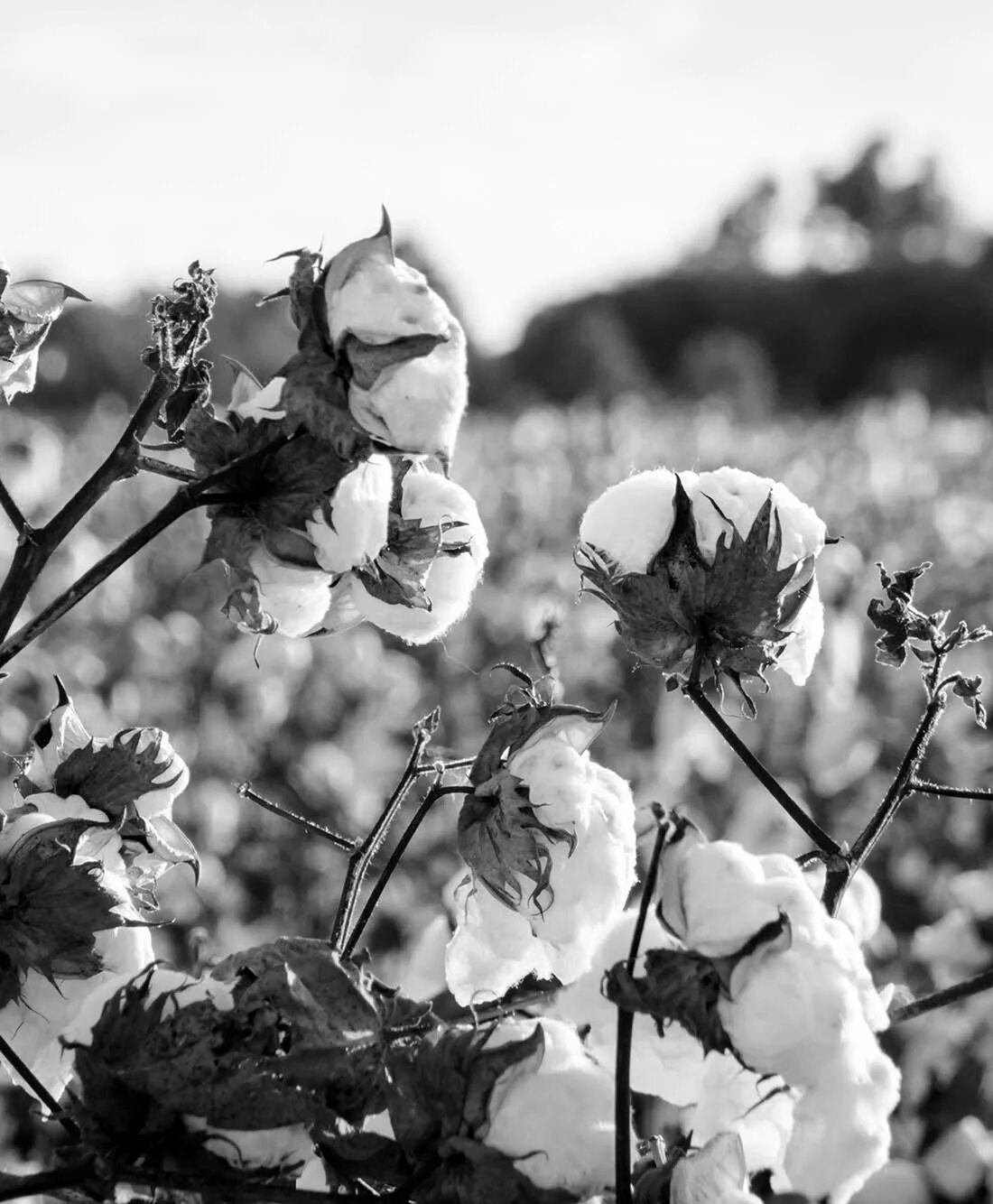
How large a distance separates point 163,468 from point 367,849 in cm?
23

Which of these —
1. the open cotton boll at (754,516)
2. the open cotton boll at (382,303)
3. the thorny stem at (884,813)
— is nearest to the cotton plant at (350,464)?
the open cotton boll at (382,303)

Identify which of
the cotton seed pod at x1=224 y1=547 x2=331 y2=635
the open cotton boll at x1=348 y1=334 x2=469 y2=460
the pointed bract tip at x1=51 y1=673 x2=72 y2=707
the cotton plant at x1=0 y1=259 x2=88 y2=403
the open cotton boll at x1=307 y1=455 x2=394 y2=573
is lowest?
the pointed bract tip at x1=51 y1=673 x2=72 y2=707

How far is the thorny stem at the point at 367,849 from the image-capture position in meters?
0.72

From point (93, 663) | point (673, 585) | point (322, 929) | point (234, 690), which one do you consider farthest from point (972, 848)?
point (673, 585)

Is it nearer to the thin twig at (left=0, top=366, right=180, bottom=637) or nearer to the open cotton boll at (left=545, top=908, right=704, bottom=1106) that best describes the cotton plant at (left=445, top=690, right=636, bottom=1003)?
the open cotton boll at (left=545, top=908, right=704, bottom=1106)

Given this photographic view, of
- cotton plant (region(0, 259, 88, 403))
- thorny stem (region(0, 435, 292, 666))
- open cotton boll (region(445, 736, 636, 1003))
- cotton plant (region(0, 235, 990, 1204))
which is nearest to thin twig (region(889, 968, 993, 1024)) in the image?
cotton plant (region(0, 235, 990, 1204))

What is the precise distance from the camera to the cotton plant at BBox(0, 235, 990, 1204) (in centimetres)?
55

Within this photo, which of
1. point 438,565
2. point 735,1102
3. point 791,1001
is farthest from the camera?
point 438,565

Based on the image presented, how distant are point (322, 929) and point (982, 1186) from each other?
185 centimetres

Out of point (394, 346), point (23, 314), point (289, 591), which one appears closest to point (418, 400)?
point (394, 346)

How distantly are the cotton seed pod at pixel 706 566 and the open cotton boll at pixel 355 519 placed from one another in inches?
3.7

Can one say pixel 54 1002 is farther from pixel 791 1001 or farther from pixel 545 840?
pixel 791 1001

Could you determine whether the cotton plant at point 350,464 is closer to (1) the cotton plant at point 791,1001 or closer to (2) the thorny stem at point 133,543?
(2) the thorny stem at point 133,543

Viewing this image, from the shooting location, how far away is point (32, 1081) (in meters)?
0.63
